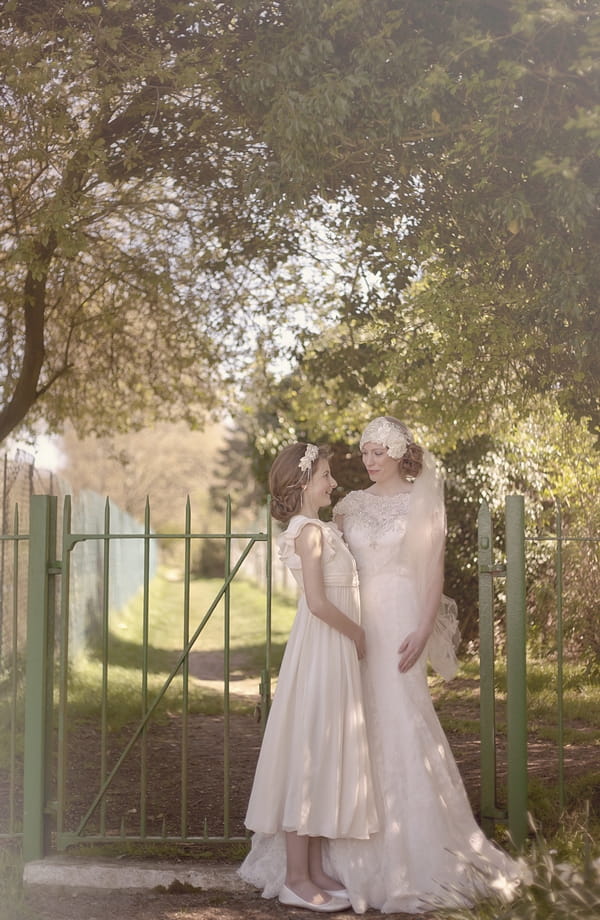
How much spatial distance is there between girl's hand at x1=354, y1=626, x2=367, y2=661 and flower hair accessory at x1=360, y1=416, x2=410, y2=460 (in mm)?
792

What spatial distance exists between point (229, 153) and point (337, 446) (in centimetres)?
562

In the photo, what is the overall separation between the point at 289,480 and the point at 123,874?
2.06m

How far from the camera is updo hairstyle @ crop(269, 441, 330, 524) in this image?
14.2 ft

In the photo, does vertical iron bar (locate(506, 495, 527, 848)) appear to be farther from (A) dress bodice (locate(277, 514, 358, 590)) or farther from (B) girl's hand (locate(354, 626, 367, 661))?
(A) dress bodice (locate(277, 514, 358, 590))

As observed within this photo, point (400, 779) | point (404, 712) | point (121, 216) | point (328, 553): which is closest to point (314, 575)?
point (328, 553)

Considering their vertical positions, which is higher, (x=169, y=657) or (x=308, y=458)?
(x=308, y=458)

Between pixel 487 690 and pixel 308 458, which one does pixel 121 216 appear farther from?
pixel 487 690

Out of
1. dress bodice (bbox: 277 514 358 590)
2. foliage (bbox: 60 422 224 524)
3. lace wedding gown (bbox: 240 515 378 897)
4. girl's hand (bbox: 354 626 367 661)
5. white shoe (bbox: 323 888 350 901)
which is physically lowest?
white shoe (bbox: 323 888 350 901)

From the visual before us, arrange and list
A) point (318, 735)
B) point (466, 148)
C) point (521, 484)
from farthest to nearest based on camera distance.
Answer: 1. point (521, 484)
2. point (466, 148)
3. point (318, 735)

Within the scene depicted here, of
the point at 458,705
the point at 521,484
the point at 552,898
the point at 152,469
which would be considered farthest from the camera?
the point at 152,469

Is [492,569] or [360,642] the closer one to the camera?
[360,642]

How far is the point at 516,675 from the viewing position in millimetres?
4820

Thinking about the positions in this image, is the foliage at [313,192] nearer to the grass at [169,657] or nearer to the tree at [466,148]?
the tree at [466,148]

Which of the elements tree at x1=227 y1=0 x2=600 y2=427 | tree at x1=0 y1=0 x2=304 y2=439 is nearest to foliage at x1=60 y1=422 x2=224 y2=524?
tree at x1=0 y1=0 x2=304 y2=439
